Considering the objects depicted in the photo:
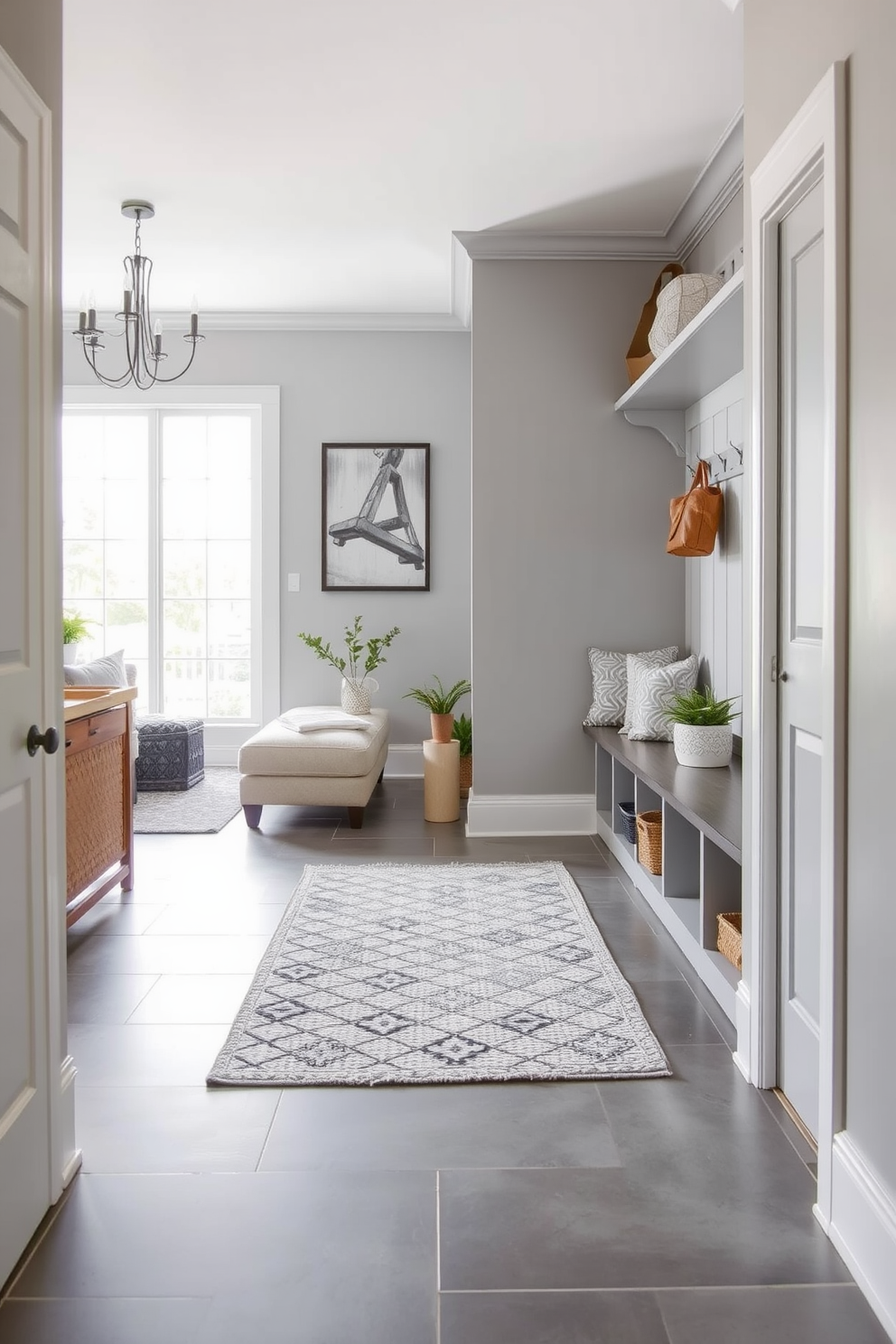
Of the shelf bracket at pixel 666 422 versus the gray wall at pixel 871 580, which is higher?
the shelf bracket at pixel 666 422

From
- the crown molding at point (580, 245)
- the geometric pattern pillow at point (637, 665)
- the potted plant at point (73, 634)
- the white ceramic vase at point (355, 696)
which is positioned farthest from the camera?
the potted plant at point (73, 634)

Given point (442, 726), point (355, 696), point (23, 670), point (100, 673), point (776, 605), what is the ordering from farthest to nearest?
point (355, 696), point (100, 673), point (442, 726), point (776, 605), point (23, 670)

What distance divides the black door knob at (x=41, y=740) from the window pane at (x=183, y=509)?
4.80 metres

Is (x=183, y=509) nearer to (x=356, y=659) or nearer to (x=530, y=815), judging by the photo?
(x=356, y=659)

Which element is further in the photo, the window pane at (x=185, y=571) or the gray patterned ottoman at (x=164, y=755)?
the window pane at (x=185, y=571)

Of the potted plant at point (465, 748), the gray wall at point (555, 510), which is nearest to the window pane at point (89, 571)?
the potted plant at point (465, 748)

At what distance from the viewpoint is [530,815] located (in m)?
4.64

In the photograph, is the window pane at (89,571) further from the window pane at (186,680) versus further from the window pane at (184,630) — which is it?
the window pane at (186,680)

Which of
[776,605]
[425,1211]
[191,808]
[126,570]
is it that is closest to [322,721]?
[191,808]

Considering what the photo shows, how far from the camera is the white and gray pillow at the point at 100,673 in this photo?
15.7ft

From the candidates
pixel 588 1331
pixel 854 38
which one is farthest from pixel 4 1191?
pixel 854 38

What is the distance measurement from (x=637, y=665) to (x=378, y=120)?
92.1 inches

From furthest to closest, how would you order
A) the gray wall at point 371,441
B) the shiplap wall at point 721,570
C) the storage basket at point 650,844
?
the gray wall at point 371,441 < the shiplap wall at point 721,570 < the storage basket at point 650,844

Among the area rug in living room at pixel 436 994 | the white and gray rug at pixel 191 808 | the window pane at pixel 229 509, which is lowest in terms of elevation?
the area rug in living room at pixel 436 994
